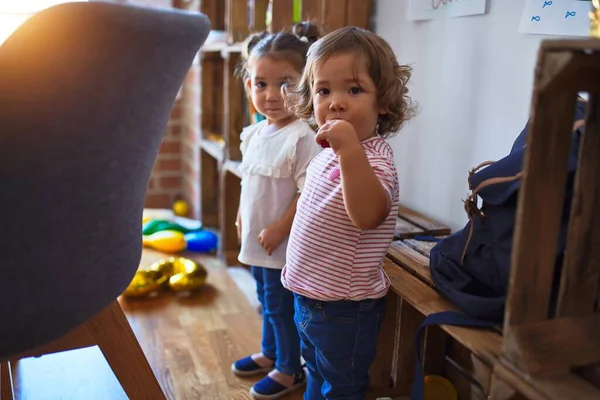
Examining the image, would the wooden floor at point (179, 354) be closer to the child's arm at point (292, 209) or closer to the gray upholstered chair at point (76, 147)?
the child's arm at point (292, 209)

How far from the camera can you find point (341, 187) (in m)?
1.03

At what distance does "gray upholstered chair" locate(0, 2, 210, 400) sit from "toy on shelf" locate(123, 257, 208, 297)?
1092mm

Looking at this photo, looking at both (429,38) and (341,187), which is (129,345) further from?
(429,38)

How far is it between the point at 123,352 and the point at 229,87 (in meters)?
1.18

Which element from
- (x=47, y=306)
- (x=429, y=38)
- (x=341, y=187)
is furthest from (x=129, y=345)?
(x=429, y=38)

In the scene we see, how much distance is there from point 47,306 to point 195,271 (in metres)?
1.23

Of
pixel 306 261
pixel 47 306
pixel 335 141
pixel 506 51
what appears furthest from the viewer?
pixel 506 51

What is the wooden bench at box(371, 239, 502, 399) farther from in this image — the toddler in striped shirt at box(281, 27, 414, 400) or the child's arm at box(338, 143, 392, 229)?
the child's arm at box(338, 143, 392, 229)

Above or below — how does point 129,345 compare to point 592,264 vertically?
below

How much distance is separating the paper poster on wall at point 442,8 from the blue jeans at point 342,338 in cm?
64

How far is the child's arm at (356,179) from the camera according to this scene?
95cm

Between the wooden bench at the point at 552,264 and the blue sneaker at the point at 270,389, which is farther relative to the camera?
the blue sneaker at the point at 270,389

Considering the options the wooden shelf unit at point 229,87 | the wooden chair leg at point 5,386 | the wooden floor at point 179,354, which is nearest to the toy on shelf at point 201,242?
the wooden shelf unit at point 229,87

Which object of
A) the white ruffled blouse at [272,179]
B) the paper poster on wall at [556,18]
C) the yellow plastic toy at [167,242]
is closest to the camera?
the paper poster on wall at [556,18]
